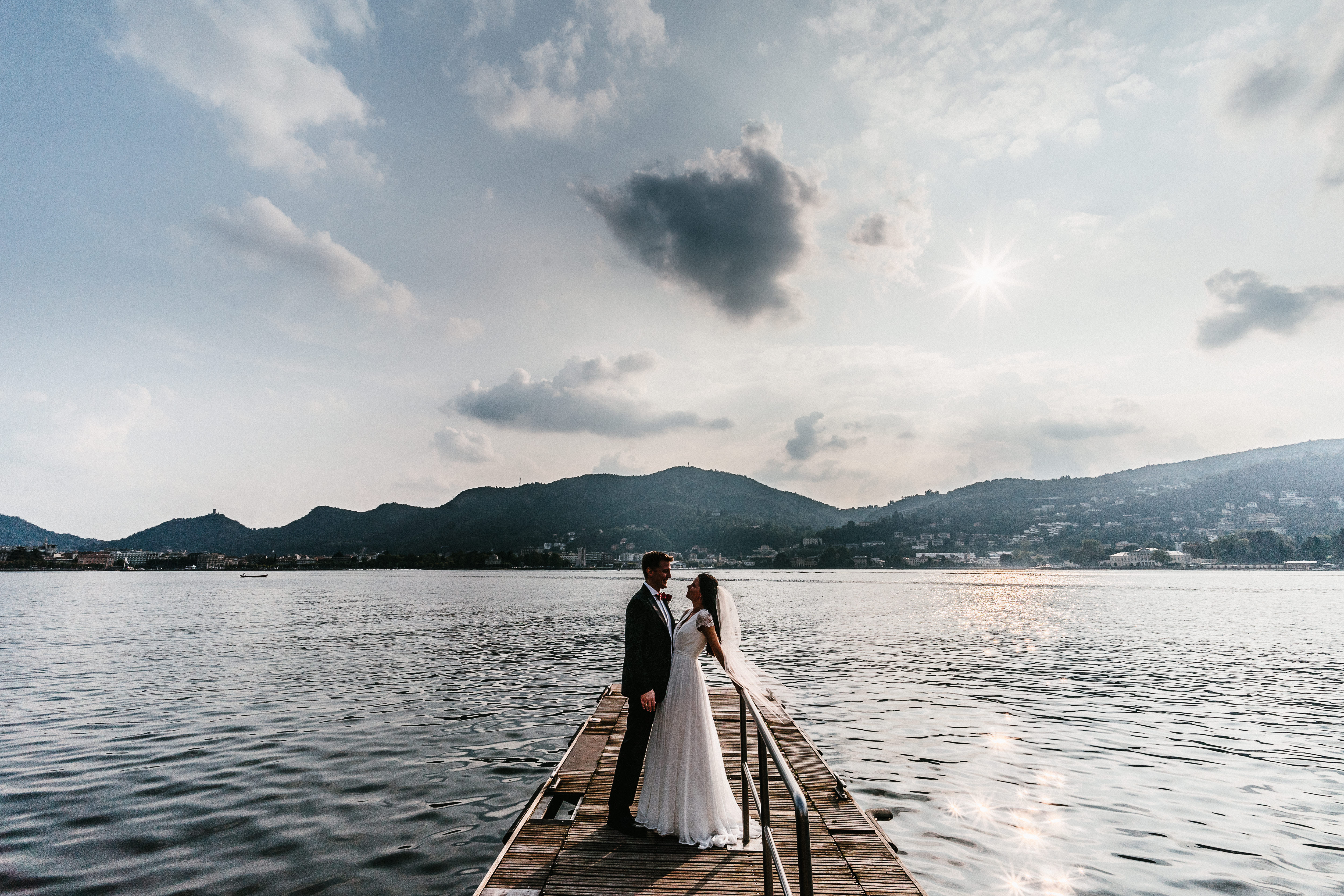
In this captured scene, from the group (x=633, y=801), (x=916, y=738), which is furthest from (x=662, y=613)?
(x=916, y=738)

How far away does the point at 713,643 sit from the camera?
700cm

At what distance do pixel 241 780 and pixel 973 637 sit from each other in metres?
39.1

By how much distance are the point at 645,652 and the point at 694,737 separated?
1082 millimetres

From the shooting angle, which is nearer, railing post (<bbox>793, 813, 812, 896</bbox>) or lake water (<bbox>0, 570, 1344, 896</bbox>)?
railing post (<bbox>793, 813, 812, 896</bbox>)

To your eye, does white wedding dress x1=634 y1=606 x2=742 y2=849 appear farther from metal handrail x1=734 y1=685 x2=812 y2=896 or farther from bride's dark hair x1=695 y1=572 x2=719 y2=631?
metal handrail x1=734 y1=685 x2=812 y2=896

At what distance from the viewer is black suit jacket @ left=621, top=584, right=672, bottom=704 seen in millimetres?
7305

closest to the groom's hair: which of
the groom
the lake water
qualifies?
the groom

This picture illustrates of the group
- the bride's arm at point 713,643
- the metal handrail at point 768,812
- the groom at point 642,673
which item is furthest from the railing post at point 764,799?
the groom at point 642,673

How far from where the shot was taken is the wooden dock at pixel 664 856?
20.8ft

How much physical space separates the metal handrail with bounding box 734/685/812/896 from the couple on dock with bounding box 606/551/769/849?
0.27 metres

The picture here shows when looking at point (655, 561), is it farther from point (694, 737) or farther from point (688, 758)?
point (688, 758)

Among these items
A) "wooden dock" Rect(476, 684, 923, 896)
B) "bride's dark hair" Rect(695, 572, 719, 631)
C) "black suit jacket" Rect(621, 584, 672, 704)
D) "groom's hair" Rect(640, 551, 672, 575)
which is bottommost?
"wooden dock" Rect(476, 684, 923, 896)

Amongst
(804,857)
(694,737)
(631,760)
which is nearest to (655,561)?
(694,737)

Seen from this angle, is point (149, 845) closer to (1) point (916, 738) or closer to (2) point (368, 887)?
(2) point (368, 887)
